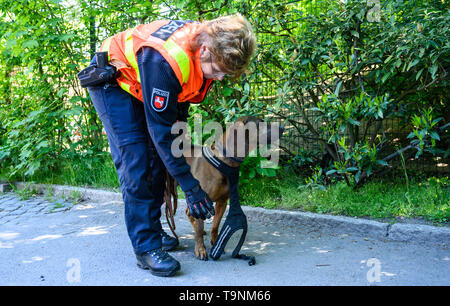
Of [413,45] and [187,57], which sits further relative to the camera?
[413,45]

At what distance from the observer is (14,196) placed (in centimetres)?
584

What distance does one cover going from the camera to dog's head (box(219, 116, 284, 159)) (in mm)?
2939

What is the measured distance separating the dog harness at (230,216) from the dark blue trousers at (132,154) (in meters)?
0.46

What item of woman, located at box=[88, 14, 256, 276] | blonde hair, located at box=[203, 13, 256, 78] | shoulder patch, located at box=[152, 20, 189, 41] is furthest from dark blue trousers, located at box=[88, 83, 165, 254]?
blonde hair, located at box=[203, 13, 256, 78]

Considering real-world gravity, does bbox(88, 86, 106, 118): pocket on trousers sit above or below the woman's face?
below

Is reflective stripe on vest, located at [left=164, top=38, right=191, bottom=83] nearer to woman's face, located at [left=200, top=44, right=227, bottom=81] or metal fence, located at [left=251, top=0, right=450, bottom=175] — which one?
woman's face, located at [left=200, top=44, right=227, bottom=81]

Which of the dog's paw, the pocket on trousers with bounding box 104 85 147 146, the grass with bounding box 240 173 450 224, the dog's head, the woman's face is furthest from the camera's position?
the grass with bounding box 240 173 450 224

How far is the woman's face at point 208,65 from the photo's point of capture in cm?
245

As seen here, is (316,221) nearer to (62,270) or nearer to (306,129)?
(306,129)

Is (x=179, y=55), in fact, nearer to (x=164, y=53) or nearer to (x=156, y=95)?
(x=164, y=53)

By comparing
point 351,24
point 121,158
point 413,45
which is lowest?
point 121,158

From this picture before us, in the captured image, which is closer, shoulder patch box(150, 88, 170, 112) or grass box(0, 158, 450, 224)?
shoulder patch box(150, 88, 170, 112)
